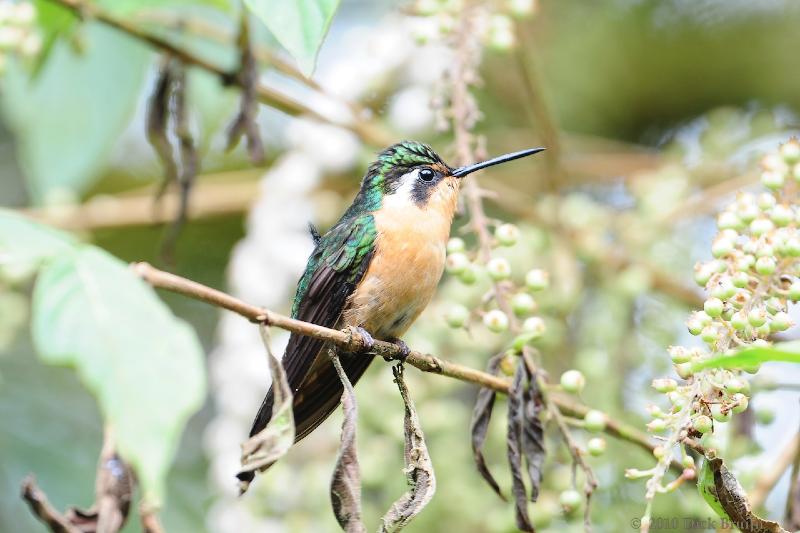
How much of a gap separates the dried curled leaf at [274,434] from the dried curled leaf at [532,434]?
577 millimetres

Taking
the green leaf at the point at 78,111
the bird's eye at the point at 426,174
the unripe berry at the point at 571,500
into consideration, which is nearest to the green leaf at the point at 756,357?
the unripe berry at the point at 571,500

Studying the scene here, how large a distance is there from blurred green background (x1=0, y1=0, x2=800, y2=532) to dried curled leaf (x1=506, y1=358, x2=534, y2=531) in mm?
263

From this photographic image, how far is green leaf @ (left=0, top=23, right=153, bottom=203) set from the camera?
3277 millimetres

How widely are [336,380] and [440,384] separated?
2.29 ft

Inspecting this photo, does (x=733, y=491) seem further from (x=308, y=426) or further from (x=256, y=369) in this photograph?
(x=256, y=369)

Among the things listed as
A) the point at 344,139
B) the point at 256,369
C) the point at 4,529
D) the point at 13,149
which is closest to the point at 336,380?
the point at 256,369

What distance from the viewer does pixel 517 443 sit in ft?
6.30

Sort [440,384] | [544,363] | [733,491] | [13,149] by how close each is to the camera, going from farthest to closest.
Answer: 1. [13,149]
2. [544,363]
3. [440,384]
4. [733,491]

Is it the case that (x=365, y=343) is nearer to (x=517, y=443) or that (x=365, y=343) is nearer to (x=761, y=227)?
(x=517, y=443)

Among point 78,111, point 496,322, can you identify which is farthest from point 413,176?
point 78,111

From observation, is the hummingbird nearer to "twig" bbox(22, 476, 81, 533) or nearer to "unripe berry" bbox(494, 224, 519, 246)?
"unripe berry" bbox(494, 224, 519, 246)

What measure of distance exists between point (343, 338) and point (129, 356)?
54cm

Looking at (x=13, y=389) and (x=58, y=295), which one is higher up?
(x=58, y=295)

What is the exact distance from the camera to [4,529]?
Result: 12.3ft
